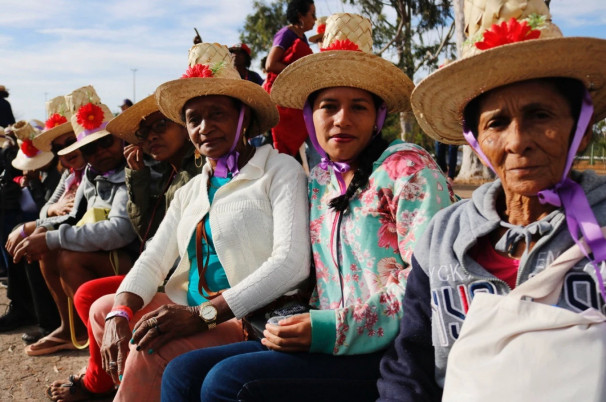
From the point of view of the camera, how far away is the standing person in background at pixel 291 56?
4906 mm

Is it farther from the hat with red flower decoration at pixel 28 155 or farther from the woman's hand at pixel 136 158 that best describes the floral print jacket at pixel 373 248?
the hat with red flower decoration at pixel 28 155

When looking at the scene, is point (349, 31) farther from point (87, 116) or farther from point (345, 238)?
point (87, 116)

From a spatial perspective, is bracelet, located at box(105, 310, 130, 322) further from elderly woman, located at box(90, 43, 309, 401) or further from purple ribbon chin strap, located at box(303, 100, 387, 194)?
purple ribbon chin strap, located at box(303, 100, 387, 194)

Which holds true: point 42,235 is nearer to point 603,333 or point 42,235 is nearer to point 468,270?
point 468,270

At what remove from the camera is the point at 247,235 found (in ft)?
8.64

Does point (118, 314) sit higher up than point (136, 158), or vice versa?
point (136, 158)

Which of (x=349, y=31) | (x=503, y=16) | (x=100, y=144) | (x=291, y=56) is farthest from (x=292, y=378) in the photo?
(x=291, y=56)

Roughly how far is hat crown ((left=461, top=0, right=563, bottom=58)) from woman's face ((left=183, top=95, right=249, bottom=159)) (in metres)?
1.43

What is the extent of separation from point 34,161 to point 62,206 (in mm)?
1371

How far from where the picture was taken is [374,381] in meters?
1.99

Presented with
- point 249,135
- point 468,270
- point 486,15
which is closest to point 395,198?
point 468,270

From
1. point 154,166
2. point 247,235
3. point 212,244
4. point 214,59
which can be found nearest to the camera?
point 247,235

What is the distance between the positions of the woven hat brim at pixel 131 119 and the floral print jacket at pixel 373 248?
165 centimetres

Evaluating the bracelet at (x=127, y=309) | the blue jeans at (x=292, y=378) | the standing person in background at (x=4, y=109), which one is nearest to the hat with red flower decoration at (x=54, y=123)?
the bracelet at (x=127, y=309)
